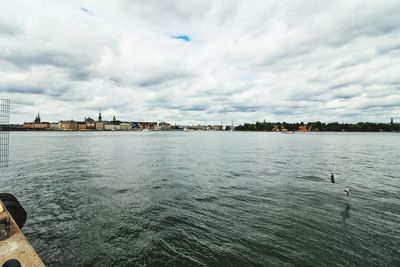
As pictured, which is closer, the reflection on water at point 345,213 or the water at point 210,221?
the water at point 210,221

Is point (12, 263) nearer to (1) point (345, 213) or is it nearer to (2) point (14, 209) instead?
(2) point (14, 209)

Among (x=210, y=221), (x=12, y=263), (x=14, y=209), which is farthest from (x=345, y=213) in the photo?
(x=14, y=209)

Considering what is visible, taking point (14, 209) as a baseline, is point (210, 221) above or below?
below

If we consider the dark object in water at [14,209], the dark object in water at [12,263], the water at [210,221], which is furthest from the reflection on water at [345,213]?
the dark object in water at [14,209]

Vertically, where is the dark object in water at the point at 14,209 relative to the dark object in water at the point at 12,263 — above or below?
below

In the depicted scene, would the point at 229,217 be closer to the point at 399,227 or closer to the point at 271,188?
the point at 271,188

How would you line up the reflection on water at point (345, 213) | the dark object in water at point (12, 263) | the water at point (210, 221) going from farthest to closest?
1. the reflection on water at point (345, 213)
2. the water at point (210, 221)
3. the dark object in water at point (12, 263)

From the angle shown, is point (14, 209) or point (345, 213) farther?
point (345, 213)

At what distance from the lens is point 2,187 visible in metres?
19.0

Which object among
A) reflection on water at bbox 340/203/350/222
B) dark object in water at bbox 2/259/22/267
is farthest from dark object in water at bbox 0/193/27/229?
reflection on water at bbox 340/203/350/222

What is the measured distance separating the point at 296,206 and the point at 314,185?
718 centimetres

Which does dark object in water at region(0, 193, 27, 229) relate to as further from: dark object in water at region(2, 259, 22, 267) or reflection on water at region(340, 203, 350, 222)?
reflection on water at region(340, 203, 350, 222)

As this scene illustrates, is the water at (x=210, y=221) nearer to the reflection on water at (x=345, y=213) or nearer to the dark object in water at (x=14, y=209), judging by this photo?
the reflection on water at (x=345, y=213)

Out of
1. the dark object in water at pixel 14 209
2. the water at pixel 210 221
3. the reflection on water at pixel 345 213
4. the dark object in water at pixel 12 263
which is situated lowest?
the water at pixel 210 221
